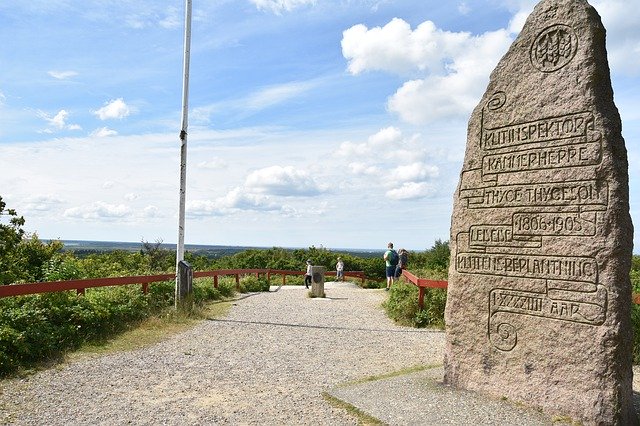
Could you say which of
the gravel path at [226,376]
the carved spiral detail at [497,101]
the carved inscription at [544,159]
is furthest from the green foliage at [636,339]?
the carved spiral detail at [497,101]

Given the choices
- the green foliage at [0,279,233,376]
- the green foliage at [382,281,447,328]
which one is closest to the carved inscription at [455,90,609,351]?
the green foliage at [382,281,447,328]

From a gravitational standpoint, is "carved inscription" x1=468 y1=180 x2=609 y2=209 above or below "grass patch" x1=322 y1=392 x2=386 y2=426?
above

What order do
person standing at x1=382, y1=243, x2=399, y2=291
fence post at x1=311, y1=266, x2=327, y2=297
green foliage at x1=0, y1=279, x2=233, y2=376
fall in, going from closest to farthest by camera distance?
green foliage at x1=0, y1=279, x2=233, y2=376
fence post at x1=311, y1=266, x2=327, y2=297
person standing at x1=382, y1=243, x2=399, y2=291

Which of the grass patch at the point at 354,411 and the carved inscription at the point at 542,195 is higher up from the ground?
the carved inscription at the point at 542,195

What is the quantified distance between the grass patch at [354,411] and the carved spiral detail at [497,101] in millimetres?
3530

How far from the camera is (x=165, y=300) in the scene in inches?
452

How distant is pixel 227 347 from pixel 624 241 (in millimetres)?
5849

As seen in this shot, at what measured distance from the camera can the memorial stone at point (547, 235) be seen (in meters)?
4.92

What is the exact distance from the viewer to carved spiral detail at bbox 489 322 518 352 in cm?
550

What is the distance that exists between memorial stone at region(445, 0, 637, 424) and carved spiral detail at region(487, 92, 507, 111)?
0.01 metres

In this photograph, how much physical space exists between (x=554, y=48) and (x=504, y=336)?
3.01 m

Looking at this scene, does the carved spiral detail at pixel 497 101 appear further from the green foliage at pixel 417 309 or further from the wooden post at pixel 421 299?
the wooden post at pixel 421 299

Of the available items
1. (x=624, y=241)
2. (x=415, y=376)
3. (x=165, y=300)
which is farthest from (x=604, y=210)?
(x=165, y=300)

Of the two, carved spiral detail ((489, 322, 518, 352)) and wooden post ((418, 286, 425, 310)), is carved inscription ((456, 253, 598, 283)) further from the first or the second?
wooden post ((418, 286, 425, 310))
